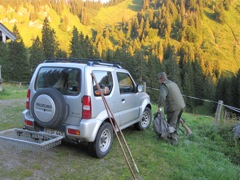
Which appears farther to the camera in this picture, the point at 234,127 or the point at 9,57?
the point at 9,57

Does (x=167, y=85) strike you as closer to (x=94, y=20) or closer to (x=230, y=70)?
(x=230, y=70)

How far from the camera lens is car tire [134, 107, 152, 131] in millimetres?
6945

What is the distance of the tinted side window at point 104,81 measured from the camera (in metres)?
4.79

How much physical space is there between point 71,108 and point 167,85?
2718 millimetres

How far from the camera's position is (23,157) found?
473 centimetres

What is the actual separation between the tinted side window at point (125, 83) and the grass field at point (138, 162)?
4.54 feet

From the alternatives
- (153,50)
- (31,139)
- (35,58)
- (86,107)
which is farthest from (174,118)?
(153,50)

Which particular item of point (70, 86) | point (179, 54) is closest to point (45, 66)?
point (70, 86)

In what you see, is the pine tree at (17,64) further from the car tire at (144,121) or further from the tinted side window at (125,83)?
the tinted side window at (125,83)

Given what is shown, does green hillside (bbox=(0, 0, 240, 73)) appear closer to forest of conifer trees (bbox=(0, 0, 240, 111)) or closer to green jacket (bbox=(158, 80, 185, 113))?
forest of conifer trees (bbox=(0, 0, 240, 111))

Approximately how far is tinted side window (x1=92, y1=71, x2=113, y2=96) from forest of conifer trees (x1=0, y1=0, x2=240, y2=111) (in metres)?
33.0

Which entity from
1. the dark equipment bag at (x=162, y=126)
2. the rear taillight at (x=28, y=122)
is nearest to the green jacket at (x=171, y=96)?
the dark equipment bag at (x=162, y=126)

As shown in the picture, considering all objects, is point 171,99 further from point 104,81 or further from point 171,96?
point 104,81

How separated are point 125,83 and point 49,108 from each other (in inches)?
92.4
